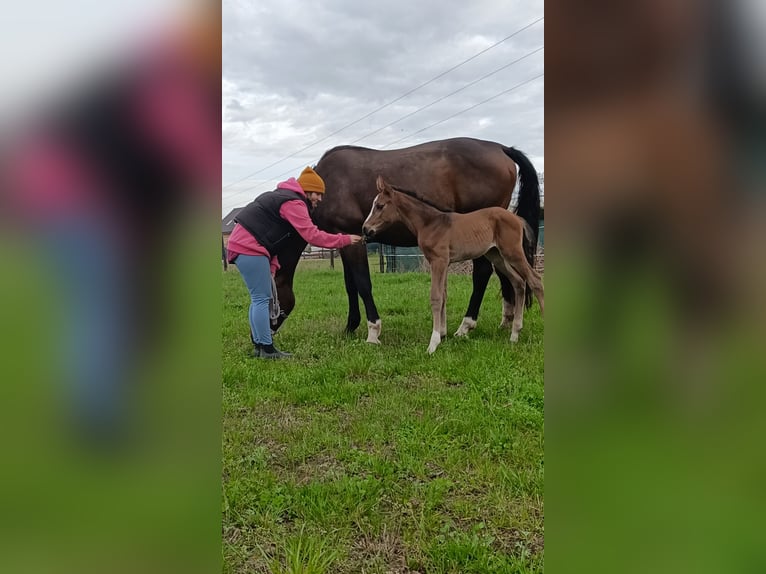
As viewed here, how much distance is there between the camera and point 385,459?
103 inches

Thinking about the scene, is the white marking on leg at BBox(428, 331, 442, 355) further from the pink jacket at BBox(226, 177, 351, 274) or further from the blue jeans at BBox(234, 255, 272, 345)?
the blue jeans at BBox(234, 255, 272, 345)

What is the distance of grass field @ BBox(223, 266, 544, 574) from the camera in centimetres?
183

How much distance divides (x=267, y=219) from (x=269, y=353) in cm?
136

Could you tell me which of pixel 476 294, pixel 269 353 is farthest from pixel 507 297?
pixel 269 353

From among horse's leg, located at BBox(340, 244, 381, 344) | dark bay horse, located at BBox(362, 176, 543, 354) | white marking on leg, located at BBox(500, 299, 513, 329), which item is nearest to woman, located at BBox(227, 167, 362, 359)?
dark bay horse, located at BBox(362, 176, 543, 354)

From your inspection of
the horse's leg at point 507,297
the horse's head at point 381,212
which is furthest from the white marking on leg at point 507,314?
the horse's head at point 381,212

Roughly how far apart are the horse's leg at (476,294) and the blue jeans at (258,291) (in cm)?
225

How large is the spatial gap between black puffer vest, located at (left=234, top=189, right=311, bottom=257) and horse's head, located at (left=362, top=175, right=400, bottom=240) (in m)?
0.80

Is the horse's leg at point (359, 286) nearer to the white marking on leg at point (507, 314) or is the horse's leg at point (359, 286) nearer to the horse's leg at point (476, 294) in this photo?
the horse's leg at point (476, 294)

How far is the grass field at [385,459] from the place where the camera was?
6.02ft
